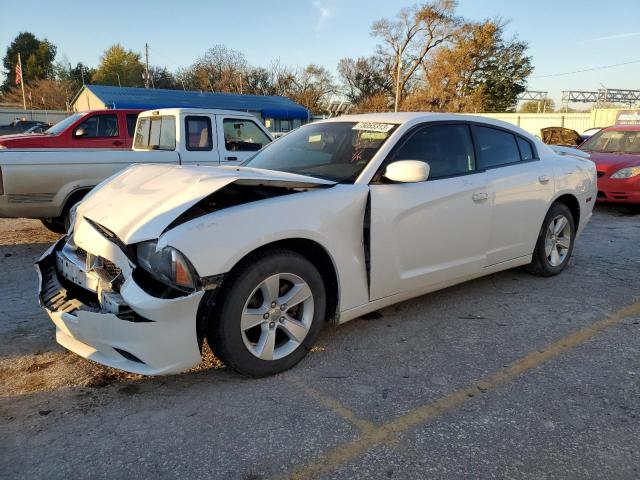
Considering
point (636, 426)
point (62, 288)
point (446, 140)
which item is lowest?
point (636, 426)

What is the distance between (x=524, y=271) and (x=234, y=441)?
3.84 metres

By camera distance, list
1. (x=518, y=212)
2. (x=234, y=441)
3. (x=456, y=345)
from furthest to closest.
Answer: (x=518, y=212) → (x=456, y=345) → (x=234, y=441)

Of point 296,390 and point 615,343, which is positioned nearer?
point 296,390

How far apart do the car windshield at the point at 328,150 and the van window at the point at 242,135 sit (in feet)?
10.9

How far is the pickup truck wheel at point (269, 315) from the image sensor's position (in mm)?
2795

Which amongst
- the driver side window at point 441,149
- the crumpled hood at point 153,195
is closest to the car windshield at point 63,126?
the crumpled hood at point 153,195

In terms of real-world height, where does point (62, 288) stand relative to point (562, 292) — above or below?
above

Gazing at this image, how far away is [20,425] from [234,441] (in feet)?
3.65

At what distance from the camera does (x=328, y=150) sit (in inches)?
156

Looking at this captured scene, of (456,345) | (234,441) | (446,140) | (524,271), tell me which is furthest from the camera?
(524,271)

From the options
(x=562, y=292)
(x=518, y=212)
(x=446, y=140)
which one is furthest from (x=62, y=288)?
(x=562, y=292)

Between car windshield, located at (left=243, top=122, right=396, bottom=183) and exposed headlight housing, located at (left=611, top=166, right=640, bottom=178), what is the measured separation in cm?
693

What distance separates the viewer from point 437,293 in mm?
4625

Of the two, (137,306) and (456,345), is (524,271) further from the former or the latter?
(137,306)
